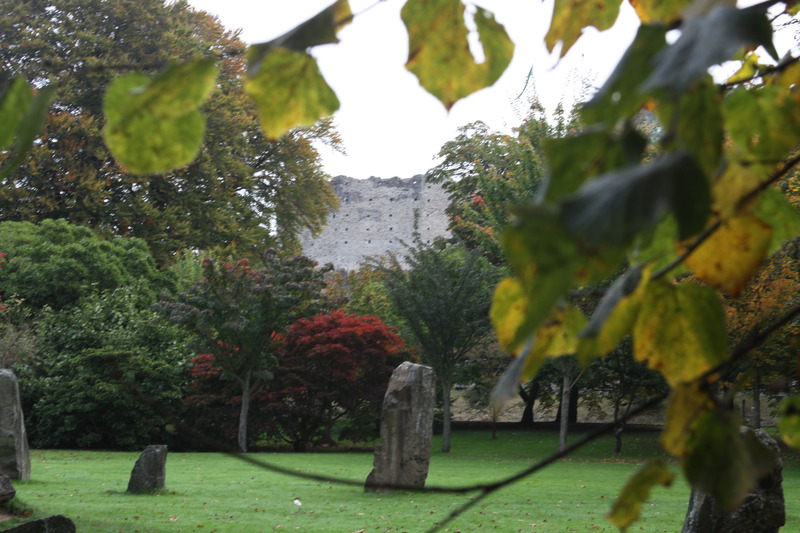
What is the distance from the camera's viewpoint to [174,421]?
1.26 feet

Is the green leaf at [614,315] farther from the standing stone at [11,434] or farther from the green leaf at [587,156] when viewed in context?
the standing stone at [11,434]

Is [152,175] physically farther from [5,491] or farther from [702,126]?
[702,126]

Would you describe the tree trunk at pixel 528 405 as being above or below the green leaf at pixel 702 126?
below

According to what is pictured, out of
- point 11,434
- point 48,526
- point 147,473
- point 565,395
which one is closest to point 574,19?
point 48,526

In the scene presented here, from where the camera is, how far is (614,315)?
1.49 ft

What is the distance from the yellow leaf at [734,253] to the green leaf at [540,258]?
0.19 meters

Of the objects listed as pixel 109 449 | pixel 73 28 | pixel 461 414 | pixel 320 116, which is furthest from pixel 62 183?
pixel 320 116

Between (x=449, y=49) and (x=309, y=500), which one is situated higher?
(x=449, y=49)

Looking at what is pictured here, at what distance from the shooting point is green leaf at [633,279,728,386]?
17.9 inches

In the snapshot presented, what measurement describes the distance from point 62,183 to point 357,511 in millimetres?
12621

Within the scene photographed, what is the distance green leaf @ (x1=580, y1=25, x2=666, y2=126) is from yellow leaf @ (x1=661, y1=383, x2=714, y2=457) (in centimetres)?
17

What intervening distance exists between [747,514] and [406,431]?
4.50 m

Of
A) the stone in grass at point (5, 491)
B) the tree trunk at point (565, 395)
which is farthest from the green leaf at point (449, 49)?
the tree trunk at point (565, 395)

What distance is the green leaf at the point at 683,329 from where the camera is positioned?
46cm
